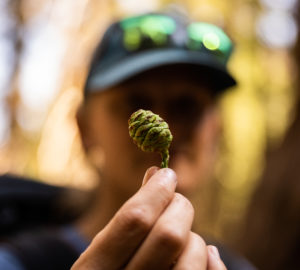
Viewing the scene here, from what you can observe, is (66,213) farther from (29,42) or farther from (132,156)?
(29,42)

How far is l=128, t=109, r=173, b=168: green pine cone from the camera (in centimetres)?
67

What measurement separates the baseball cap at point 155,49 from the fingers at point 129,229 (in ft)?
3.22

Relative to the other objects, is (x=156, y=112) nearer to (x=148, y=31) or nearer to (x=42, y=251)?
(x=148, y=31)

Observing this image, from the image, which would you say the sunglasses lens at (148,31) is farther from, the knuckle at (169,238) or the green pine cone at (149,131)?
the knuckle at (169,238)

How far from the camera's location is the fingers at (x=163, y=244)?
572mm

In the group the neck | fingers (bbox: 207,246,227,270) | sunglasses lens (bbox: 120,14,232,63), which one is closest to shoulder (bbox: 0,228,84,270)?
the neck

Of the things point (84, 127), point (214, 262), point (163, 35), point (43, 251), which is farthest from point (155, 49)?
point (214, 262)

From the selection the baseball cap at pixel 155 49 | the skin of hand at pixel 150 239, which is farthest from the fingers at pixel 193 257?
the baseball cap at pixel 155 49

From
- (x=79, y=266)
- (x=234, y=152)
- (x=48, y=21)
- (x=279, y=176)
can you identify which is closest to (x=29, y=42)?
(x=48, y=21)

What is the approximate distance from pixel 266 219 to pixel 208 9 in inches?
148

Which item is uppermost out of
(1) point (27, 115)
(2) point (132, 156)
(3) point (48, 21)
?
(3) point (48, 21)

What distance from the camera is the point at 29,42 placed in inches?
232

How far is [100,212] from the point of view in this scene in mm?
1774

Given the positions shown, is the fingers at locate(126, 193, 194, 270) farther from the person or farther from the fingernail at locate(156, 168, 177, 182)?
the person
